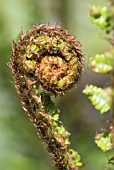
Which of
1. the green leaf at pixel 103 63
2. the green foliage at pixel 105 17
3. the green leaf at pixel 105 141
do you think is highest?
the green foliage at pixel 105 17

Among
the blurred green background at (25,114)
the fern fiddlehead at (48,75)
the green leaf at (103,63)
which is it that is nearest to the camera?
the green leaf at (103,63)

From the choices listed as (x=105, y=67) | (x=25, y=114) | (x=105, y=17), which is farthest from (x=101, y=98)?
(x=25, y=114)

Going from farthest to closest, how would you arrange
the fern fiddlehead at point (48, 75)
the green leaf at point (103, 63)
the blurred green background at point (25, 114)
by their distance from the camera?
the blurred green background at point (25, 114) → the fern fiddlehead at point (48, 75) → the green leaf at point (103, 63)

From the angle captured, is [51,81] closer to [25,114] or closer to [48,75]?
[48,75]

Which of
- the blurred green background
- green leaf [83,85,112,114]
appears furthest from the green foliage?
the blurred green background

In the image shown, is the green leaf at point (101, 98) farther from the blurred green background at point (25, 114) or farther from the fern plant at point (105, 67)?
the blurred green background at point (25, 114)

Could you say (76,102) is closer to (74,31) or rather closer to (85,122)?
(85,122)

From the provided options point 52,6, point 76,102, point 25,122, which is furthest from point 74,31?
point 25,122

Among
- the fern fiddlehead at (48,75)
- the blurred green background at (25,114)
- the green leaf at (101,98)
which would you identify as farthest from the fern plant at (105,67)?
the blurred green background at (25,114)
